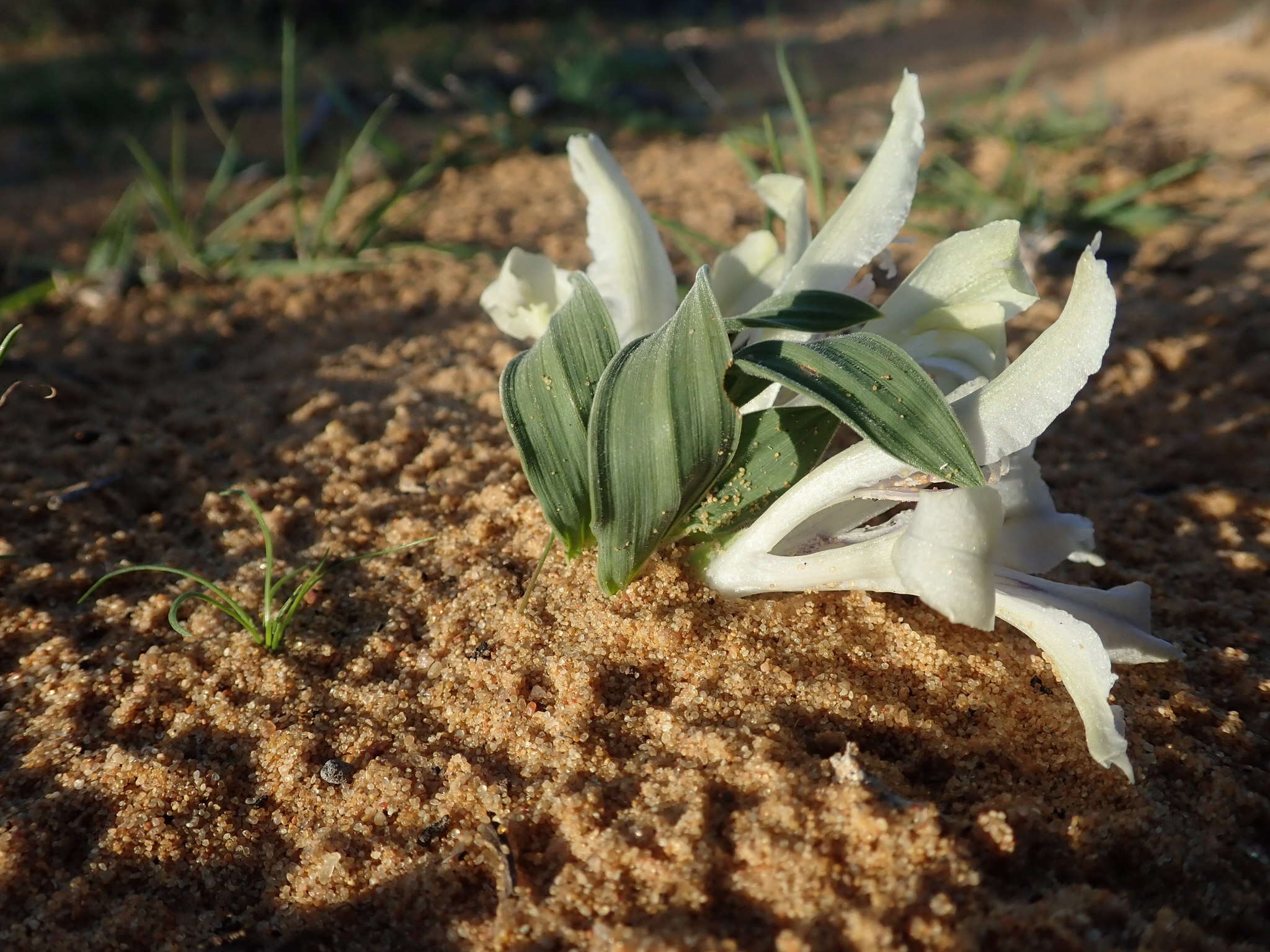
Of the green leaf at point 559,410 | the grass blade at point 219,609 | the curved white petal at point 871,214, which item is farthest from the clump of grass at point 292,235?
the curved white petal at point 871,214

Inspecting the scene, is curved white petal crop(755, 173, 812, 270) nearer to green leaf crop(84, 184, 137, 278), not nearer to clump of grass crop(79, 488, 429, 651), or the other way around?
clump of grass crop(79, 488, 429, 651)

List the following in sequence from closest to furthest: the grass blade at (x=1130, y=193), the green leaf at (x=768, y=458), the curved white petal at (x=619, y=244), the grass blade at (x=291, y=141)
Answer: the green leaf at (x=768, y=458) → the curved white petal at (x=619, y=244) → the grass blade at (x=291, y=141) → the grass blade at (x=1130, y=193)

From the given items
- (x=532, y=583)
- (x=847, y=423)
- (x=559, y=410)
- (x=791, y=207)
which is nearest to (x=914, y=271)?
(x=791, y=207)

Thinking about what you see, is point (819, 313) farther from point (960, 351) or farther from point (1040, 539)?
point (1040, 539)

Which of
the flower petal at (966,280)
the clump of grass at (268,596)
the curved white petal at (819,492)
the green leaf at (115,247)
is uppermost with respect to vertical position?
the flower petal at (966,280)

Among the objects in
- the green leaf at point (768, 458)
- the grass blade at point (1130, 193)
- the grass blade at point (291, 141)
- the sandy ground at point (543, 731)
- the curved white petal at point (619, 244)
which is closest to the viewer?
the sandy ground at point (543, 731)

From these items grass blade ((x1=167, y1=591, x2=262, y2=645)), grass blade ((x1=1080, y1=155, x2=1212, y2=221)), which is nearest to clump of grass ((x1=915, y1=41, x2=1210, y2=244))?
grass blade ((x1=1080, y1=155, x2=1212, y2=221))

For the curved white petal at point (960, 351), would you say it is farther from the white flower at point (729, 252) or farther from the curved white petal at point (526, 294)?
the curved white petal at point (526, 294)
